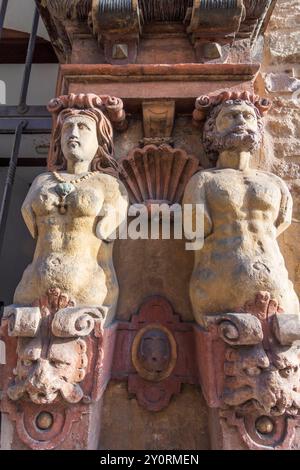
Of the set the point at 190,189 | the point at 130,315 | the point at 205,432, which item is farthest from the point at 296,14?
the point at 205,432

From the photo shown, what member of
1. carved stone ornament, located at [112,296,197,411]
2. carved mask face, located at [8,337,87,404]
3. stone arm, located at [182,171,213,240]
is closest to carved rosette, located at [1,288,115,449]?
carved mask face, located at [8,337,87,404]

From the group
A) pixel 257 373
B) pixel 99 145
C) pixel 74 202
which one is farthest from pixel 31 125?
pixel 257 373

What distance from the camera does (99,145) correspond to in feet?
5.05

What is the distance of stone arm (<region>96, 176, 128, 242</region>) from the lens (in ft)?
4.45

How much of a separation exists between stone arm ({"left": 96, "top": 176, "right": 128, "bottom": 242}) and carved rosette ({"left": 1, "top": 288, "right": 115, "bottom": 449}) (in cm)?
27

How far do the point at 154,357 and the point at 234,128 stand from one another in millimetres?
907

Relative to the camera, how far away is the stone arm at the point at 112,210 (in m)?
1.36

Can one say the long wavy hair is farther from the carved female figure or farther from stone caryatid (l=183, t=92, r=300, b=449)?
stone caryatid (l=183, t=92, r=300, b=449)

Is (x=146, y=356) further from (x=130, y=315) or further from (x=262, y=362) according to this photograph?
(x=262, y=362)

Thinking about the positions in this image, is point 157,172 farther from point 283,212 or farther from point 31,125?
point 31,125

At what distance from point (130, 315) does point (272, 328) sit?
536mm

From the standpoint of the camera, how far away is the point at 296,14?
2.09 m

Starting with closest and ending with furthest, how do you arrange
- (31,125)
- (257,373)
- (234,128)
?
(257,373) → (234,128) → (31,125)

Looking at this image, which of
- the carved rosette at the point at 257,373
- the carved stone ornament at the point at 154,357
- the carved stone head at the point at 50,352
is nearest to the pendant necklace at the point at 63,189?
the carved stone head at the point at 50,352
